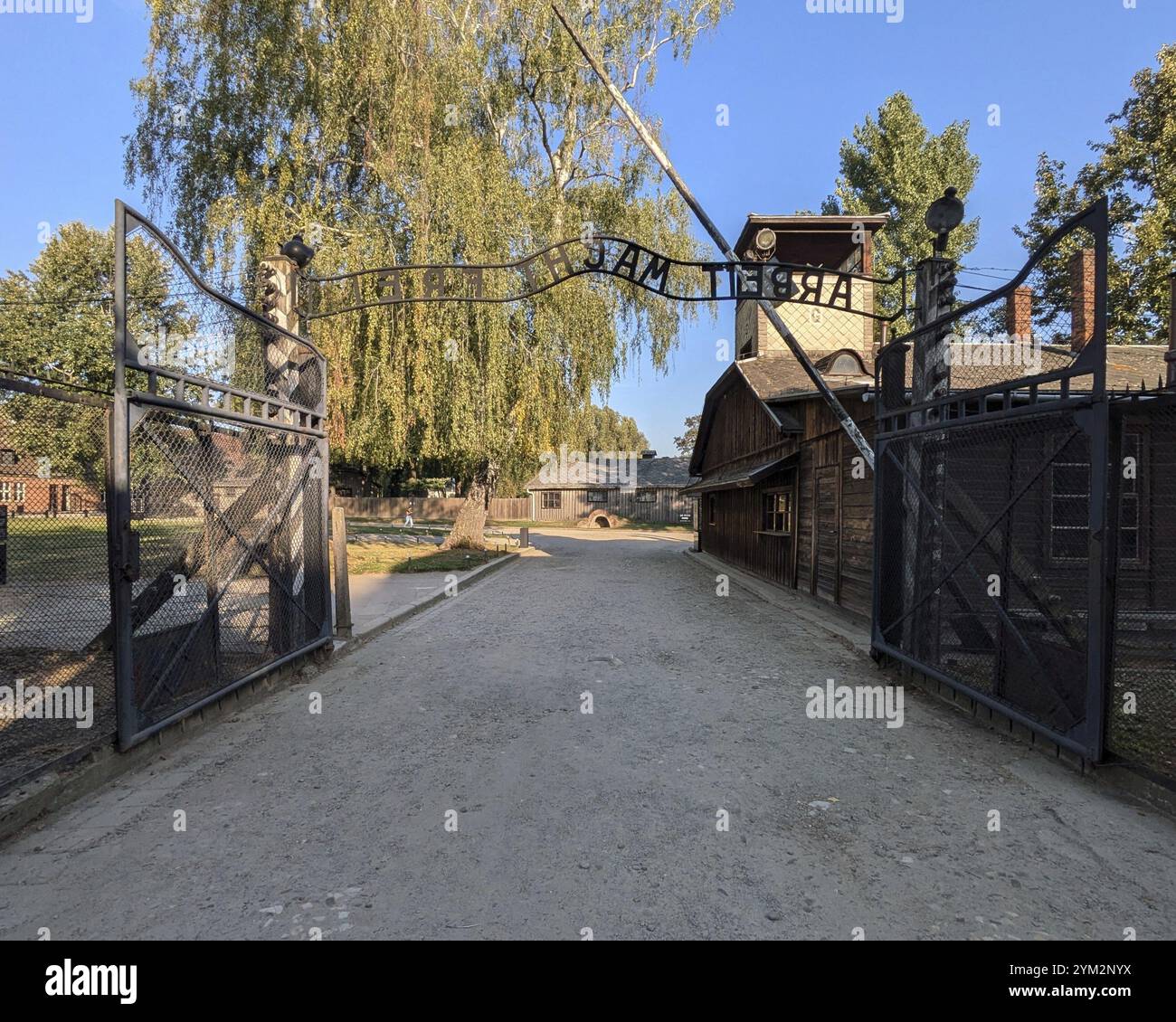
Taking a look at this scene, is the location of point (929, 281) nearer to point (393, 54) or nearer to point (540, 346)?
point (540, 346)

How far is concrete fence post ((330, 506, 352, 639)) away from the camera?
26.3 feet

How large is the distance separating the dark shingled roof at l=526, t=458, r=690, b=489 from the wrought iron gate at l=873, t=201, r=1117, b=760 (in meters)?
40.6

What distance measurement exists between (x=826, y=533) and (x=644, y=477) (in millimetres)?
37981

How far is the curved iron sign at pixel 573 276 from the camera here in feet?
24.7

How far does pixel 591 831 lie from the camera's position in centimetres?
332

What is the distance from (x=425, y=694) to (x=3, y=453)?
3.50m

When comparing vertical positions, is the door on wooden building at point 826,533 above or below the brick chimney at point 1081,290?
below

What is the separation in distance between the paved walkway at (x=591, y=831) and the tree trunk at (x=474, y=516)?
14656 mm

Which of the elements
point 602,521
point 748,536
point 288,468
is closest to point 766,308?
point 288,468

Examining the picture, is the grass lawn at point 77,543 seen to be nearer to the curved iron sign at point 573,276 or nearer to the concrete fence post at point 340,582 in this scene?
the concrete fence post at point 340,582

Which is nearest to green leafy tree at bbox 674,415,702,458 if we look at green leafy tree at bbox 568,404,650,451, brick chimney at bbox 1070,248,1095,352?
green leafy tree at bbox 568,404,650,451

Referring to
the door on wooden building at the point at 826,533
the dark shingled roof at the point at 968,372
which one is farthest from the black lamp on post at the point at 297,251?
the door on wooden building at the point at 826,533

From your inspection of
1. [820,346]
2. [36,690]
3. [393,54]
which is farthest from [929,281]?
[393,54]

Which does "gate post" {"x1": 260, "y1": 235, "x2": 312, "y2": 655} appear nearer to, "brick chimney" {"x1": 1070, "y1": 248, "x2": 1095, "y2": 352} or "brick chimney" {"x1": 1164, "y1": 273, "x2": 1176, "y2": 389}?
"brick chimney" {"x1": 1164, "y1": 273, "x2": 1176, "y2": 389}
